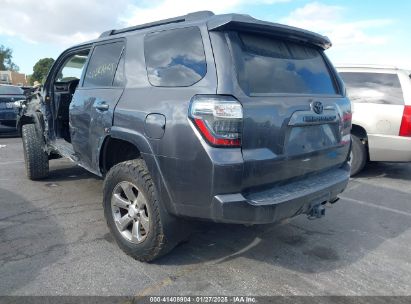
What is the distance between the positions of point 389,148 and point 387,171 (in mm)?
1254

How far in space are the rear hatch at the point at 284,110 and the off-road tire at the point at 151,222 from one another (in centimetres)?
71

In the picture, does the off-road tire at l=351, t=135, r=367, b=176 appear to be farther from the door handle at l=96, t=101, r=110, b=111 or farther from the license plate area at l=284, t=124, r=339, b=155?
the door handle at l=96, t=101, r=110, b=111

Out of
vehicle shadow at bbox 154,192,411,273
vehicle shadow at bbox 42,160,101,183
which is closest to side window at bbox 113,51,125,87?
vehicle shadow at bbox 154,192,411,273

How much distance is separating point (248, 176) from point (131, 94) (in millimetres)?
1263

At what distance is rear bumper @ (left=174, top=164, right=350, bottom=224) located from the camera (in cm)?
243

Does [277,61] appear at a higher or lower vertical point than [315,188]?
higher

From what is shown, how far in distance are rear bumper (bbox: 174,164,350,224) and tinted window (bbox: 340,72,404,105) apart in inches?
140

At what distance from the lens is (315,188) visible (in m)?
2.87

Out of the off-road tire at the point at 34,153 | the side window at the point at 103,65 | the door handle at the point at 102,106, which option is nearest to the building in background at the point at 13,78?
the off-road tire at the point at 34,153

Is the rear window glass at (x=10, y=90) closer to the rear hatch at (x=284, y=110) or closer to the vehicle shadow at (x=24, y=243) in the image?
the vehicle shadow at (x=24, y=243)

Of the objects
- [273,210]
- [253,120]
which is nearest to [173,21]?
[253,120]

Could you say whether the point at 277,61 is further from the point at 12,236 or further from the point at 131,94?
the point at 12,236

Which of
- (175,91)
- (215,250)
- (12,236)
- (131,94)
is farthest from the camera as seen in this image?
(12,236)

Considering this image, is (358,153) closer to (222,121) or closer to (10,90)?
(222,121)
